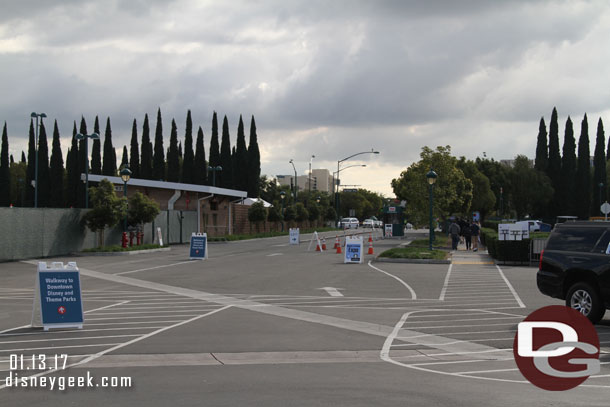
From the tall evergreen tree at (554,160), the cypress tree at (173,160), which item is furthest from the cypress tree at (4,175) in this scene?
the tall evergreen tree at (554,160)

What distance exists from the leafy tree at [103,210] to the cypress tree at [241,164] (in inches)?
2141

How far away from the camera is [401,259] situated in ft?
99.1

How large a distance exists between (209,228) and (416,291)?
4063 cm

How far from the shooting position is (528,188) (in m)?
86.4

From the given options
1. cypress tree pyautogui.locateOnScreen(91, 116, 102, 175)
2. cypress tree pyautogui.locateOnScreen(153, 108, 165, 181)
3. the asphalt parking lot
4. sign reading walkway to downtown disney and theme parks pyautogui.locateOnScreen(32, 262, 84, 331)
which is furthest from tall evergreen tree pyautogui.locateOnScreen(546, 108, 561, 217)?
sign reading walkway to downtown disney and theme parks pyautogui.locateOnScreen(32, 262, 84, 331)

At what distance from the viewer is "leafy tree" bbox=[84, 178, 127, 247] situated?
35.5 m

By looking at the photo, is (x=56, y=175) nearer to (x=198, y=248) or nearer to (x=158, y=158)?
(x=158, y=158)

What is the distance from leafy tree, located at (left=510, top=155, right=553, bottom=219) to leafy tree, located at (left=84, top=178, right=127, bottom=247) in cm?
6363

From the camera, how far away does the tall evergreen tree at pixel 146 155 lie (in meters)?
91.6

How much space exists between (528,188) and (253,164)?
3676cm

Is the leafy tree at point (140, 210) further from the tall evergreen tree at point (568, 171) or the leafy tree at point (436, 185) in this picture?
the tall evergreen tree at point (568, 171)

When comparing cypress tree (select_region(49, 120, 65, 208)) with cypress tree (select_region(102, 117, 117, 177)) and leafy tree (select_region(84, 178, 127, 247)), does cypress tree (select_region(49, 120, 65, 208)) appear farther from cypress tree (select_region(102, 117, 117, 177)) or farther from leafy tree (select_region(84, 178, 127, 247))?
leafy tree (select_region(84, 178, 127, 247))

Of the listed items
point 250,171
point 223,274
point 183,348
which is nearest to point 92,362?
point 183,348

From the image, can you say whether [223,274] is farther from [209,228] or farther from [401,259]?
[209,228]
